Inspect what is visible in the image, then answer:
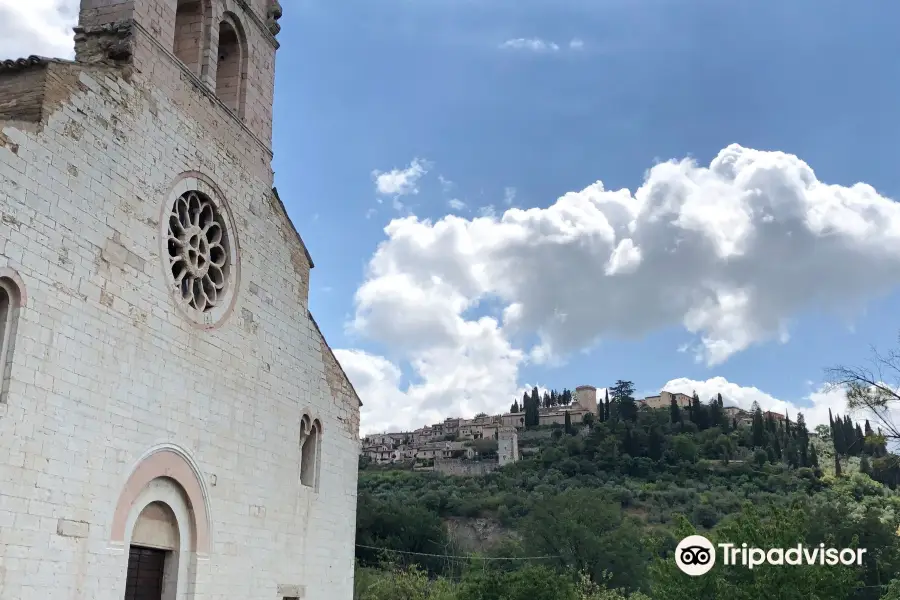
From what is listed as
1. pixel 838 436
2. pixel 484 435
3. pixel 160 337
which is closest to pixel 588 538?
pixel 160 337

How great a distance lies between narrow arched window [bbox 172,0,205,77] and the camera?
13133mm

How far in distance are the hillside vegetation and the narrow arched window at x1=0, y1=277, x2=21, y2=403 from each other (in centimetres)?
1031

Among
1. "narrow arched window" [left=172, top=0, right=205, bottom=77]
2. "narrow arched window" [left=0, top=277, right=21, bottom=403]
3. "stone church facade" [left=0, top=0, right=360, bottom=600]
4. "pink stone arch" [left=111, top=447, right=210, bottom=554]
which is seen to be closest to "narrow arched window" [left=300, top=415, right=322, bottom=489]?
"stone church facade" [left=0, top=0, right=360, bottom=600]

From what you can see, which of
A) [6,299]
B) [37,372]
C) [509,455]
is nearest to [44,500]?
[37,372]

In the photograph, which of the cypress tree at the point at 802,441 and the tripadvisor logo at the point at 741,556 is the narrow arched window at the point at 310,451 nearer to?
the tripadvisor logo at the point at 741,556

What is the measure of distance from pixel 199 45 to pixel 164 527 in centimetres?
761

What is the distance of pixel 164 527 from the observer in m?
10.8

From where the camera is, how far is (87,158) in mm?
9789

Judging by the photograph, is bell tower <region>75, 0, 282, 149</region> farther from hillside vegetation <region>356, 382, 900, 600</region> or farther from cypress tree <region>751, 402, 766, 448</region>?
cypress tree <region>751, 402, 766, 448</region>

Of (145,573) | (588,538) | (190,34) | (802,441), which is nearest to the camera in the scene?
(145,573)

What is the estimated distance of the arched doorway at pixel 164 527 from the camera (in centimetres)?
1016

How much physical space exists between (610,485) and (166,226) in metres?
75.7

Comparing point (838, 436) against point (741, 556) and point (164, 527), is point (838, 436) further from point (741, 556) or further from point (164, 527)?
A: point (164, 527)

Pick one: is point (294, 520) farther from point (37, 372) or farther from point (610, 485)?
point (610, 485)
